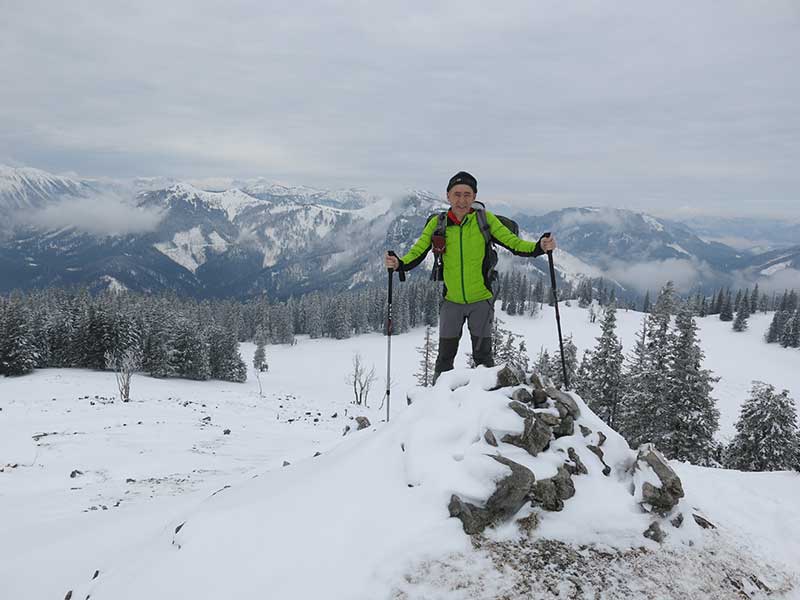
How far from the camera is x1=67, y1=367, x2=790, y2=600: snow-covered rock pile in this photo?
5023 millimetres

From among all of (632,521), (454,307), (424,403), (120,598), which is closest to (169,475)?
(120,598)

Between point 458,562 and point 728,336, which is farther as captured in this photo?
point 728,336

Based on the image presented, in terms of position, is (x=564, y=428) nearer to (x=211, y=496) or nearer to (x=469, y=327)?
(x=469, y=327)

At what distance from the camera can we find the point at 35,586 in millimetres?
6660

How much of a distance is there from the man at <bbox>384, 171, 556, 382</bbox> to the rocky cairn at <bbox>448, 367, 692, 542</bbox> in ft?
5.39

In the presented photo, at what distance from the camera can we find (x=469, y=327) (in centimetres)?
883

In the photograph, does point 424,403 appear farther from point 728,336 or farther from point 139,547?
point 728,336

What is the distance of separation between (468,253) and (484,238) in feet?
1.35

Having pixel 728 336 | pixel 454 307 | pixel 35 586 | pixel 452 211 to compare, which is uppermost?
pixel 452 211

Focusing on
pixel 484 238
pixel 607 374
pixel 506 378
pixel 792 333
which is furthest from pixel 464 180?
pixel 792 333

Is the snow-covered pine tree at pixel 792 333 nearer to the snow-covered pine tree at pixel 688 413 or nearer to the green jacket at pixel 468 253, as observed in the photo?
the snow-covered pine tree at pixel 688 413

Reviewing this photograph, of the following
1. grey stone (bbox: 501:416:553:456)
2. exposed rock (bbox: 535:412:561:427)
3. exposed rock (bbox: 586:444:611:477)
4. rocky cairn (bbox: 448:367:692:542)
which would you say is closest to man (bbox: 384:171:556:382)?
rocky cairn (bbox: 448:367:692:542)

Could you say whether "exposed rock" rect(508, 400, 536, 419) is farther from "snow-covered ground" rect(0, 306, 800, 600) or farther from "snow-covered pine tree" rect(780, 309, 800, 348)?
"snow-covered pine tree" rect(780, 309, 800, 348)

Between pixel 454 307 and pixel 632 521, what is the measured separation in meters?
4.56
